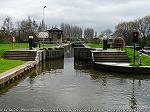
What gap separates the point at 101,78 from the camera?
1035 inches

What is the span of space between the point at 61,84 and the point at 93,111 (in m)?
8.12

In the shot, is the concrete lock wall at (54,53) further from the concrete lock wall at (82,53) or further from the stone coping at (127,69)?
the stone coping at (127,69)

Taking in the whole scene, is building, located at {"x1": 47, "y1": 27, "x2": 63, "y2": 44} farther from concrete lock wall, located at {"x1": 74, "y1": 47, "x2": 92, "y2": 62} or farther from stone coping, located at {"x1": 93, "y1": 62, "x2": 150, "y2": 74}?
stone coping, located at {"x1": 93, "y1": 62, "x2": 150, "y2": 74}

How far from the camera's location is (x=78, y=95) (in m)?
18.7

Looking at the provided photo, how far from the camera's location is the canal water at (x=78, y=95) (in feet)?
51.8

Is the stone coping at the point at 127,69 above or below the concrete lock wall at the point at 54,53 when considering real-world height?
below

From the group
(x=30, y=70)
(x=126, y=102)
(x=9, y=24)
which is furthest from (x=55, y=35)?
(x=126, y=102)

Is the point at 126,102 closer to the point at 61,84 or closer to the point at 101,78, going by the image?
the point at 61,84

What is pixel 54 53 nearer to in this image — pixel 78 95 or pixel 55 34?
pixel 78 95

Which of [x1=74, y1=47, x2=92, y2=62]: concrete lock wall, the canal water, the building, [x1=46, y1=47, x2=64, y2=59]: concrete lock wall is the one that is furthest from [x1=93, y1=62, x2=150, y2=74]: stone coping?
the building

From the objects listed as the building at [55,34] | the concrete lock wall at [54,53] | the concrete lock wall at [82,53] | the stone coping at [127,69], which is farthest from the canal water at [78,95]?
the building at [55,34]

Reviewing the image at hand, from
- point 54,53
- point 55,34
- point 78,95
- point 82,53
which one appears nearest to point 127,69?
point 78,95

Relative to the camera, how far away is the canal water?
51.8 ft

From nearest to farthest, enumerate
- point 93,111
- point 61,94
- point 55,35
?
point 93,111 < point 61,94 < point 55,35
